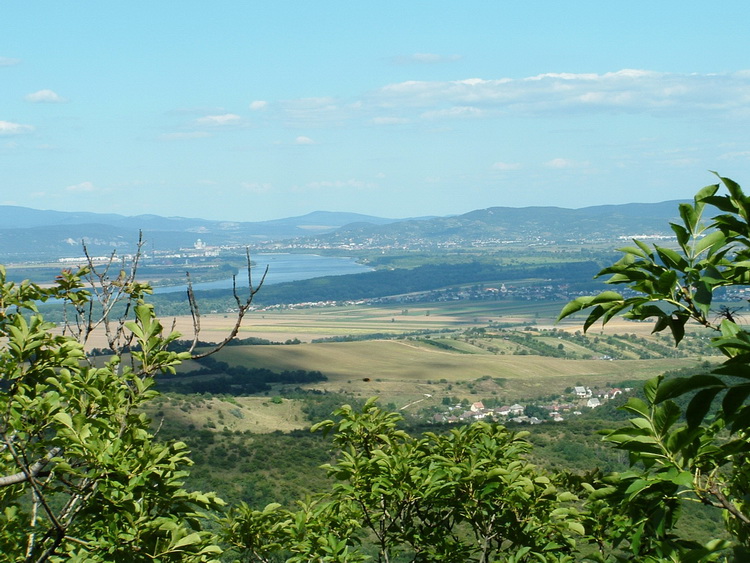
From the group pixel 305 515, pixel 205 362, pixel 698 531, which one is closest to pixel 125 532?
pixel 305 515

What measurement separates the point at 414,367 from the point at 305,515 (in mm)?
77863

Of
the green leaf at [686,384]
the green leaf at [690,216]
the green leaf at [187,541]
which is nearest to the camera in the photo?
the green leaf at [686,384]

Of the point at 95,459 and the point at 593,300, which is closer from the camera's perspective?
the point at 593,300

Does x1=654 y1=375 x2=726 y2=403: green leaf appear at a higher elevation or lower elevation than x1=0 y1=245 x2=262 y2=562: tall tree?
higher

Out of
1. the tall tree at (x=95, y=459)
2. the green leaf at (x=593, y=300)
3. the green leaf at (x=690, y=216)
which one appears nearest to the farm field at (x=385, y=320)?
the tall tree at (x=95, y=459)

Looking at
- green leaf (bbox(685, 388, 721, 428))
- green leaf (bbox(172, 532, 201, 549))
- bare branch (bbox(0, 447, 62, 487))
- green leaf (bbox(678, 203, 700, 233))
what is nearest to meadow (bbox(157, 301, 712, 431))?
bare branch (bbox(0, 447, 62, 487))

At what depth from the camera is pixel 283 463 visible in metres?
35.2

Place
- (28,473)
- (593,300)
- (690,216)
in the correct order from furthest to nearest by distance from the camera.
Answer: (28,473)
(690,216)
(593,300)

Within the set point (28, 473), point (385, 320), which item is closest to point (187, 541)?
point (28, 473)

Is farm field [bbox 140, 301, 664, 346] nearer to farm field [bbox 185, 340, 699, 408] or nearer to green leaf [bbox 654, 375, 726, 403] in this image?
farm field [bbox 185, 340, 699, 408]

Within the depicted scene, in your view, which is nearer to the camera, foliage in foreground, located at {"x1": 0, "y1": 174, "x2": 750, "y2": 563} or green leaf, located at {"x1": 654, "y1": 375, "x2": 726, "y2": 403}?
green leaf, located at {"x1": 654, "y1": 375, "x2": 726, "y2": 403}

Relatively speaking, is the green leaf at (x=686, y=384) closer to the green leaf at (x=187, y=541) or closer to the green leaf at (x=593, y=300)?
the green leaf at (x=593, y=300)

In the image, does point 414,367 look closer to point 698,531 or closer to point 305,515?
point 698,531

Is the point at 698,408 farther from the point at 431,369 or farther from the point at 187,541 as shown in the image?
the point at 431,369
